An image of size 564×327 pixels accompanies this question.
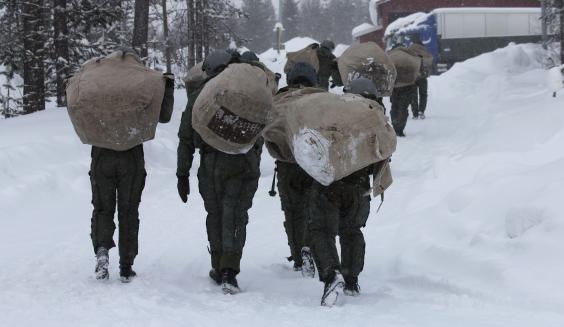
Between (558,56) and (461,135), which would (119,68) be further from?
(558,56)

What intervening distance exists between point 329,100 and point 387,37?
28069mm

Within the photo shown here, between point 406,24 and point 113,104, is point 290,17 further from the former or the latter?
point 113,104

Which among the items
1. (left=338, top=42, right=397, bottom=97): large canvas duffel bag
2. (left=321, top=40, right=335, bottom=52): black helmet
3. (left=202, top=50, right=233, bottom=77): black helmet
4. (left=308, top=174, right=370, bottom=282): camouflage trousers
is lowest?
(left=308, top=174, right=370, bottom=282): camouflage trousers

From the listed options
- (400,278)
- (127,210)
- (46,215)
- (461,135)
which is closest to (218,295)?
(127,210)

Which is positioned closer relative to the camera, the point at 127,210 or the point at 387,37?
the point at 127,210

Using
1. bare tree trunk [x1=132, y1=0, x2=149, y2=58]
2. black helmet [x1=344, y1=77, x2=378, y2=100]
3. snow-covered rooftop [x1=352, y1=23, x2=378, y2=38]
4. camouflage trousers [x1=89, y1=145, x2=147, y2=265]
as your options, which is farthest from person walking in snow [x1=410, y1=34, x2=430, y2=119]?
snow-covered rooftop [x1=352, y1=23, x2=378, y2=38]

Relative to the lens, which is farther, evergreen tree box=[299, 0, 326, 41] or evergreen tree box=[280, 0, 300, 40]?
evergreen tree box=[299, 0, 326, 41]

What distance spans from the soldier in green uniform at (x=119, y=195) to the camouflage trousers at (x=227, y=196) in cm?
52

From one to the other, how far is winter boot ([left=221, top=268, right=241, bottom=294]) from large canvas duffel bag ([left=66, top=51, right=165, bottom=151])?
3.91 feet

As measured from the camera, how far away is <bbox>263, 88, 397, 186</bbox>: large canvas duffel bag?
4871 millimetres

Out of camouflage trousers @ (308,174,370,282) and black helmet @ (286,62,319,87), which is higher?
black helmet @ (286,62,319,87)

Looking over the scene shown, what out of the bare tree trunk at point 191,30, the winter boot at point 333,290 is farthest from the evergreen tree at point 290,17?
the winter boot at point 333,290

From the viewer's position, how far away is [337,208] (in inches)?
203

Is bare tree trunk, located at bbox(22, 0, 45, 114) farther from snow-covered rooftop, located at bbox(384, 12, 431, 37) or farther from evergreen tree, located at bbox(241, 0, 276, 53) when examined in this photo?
evergreen tree, located at bbox(241, 0, 276, 53)
